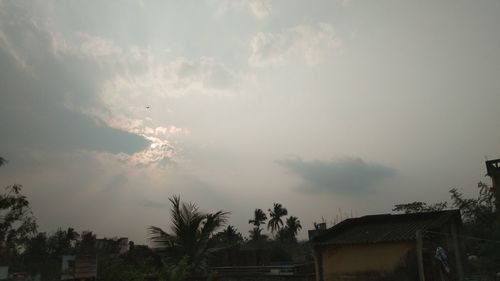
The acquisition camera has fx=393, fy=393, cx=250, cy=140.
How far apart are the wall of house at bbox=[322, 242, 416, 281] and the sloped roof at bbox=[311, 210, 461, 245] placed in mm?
323

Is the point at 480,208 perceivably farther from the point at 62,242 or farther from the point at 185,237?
the point at 62,242

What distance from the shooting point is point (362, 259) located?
17047mm

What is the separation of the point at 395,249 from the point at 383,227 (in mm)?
2912

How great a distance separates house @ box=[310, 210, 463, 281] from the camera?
1582cm

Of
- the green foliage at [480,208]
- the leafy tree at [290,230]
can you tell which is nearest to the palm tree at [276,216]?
the leafy tree at [290,230]

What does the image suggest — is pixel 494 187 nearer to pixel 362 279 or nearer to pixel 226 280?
pixel 362 279

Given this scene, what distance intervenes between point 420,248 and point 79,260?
12.3m

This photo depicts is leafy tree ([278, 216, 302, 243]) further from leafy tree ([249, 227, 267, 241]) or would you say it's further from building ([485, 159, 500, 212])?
building ([485, 159, 500, 212])

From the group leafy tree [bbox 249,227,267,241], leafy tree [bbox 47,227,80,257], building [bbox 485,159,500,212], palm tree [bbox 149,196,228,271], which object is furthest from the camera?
leafy tree [bbox 249,227,267,241]

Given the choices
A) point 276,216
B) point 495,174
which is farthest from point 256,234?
point 495,174

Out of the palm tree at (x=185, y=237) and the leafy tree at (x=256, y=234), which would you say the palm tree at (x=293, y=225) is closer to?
the leafy tree at (x=256, y=234)

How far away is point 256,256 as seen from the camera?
32.8 m

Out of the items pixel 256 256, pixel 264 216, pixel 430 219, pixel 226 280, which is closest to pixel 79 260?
pixel 226 280

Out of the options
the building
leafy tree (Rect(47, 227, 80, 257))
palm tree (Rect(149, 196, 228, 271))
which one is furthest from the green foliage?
leafy tree (Rect(47, 227, 80, 257))
